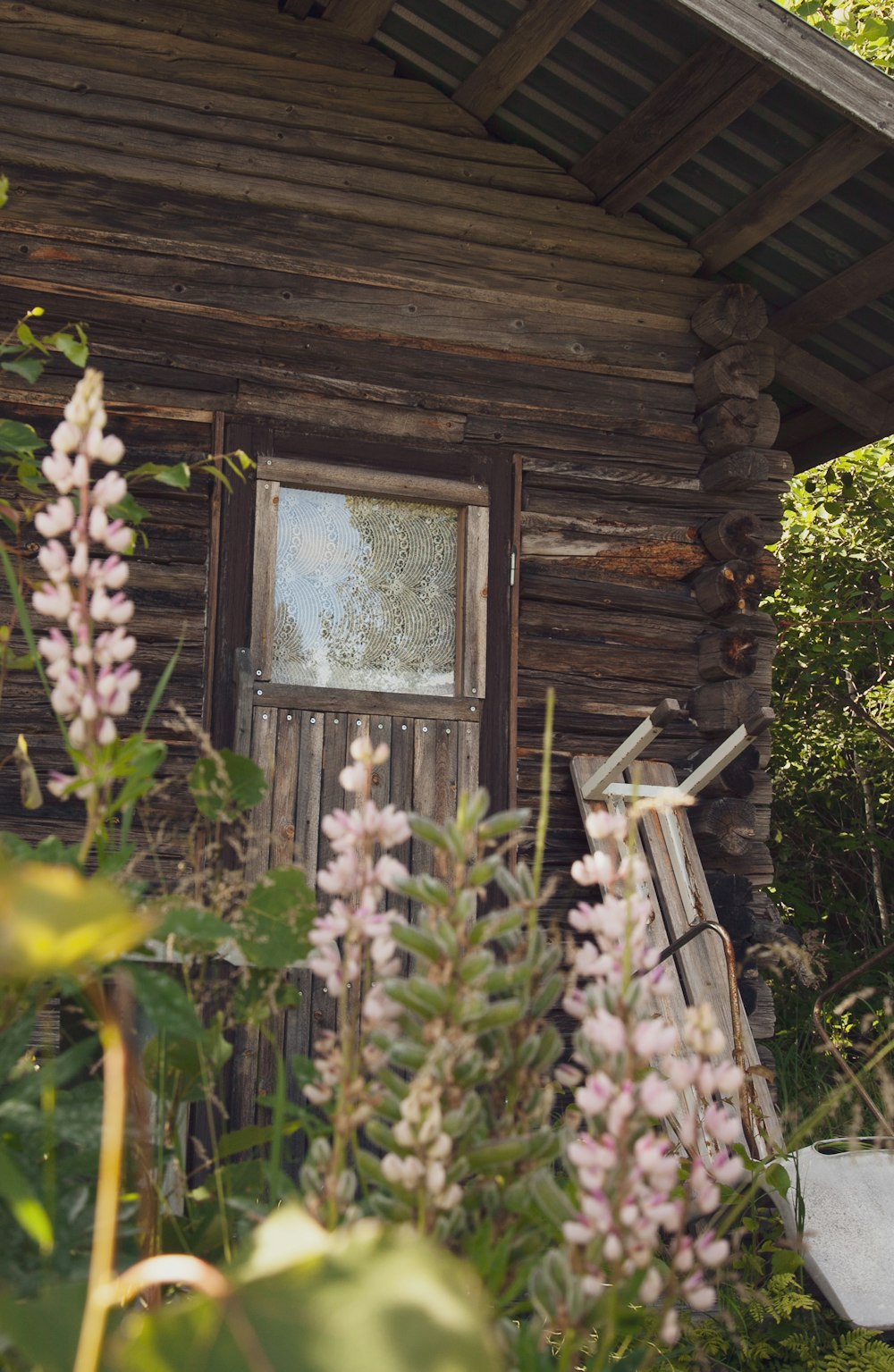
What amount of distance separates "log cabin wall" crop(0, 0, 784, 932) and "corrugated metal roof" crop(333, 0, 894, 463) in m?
0.14

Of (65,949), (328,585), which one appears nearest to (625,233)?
(328,585)

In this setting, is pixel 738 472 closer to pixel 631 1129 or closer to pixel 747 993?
pixel 747 993

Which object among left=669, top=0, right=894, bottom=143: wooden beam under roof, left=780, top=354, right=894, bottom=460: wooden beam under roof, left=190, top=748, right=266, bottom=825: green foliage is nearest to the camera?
left=190, top=748, right=266, bottom=825: green foliage

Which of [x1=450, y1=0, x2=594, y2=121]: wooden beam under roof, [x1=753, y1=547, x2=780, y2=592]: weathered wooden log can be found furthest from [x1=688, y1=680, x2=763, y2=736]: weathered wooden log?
[x1=450, y1=0, x2=594, y2=121]: wooden beam under roof

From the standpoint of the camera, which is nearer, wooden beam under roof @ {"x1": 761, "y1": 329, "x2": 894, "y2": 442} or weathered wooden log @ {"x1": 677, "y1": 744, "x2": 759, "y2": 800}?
weathered wooden log @ {"x1": 677, "y1": 744, "x2": 759, "y2": 800}

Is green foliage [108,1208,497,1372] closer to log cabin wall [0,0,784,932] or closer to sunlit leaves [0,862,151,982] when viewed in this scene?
sunlit leaves [0,862,151,982]

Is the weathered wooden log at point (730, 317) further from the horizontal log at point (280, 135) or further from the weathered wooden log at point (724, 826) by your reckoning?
the weathered wooden log at point (724, 826)

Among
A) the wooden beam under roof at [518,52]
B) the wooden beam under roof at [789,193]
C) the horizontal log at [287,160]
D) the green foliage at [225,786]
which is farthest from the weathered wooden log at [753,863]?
the green foliage at [225,786]

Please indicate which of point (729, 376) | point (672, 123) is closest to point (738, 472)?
point (729, 376)

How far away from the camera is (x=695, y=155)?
519 centimetres

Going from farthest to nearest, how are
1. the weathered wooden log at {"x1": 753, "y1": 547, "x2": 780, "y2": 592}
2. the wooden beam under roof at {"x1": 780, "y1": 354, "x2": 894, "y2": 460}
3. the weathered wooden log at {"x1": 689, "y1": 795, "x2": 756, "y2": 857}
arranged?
the wooden beam under roof at {"x1": 780, "y1": 354, "x2": 894, "y2": 460}, the weathered wooden log at {"x1": 753, "y1": 547, "x2": 780, "y2": 592}, the weathered wooden log at {"x1": 689, "y1": 795, "x2": 756, "y2": 857}

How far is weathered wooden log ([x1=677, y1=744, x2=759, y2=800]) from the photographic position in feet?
17.6

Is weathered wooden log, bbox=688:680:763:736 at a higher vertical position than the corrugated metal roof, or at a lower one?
lower

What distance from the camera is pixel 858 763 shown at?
9.05m
